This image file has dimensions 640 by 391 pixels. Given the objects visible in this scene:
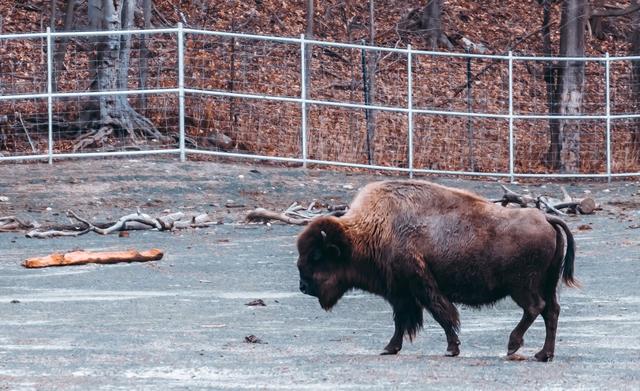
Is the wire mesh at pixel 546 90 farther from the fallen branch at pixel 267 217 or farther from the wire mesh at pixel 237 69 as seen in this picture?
the fallen branch at pixel 267 217

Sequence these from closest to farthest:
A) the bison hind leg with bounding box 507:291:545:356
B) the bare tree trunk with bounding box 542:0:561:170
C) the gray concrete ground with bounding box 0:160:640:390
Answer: the gray concrete ground with bounding box 0:160:640:390, the bison hind leg with bounding box 507:291:545:356, the bare tree trunk with bounding box 542:0:561:170

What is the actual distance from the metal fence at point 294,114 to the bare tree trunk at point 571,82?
27cm

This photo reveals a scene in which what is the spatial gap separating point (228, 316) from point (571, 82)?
15.3 meters

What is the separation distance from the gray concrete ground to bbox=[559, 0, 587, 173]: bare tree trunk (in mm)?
4371

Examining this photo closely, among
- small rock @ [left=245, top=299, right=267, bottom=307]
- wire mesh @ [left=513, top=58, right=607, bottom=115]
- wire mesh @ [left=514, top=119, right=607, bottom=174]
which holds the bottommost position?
small rock @ [left=245, top=299, right=267, bottom=307]

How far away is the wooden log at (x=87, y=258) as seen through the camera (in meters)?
15.9

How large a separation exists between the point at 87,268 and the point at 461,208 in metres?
6.18

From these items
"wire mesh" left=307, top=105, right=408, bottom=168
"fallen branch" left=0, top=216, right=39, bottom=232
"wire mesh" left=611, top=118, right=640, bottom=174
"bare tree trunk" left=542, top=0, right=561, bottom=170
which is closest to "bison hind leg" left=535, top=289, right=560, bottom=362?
"fallen branch" left=0, top=216, right=39, bottom=232

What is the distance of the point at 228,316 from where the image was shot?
1255 centimetres

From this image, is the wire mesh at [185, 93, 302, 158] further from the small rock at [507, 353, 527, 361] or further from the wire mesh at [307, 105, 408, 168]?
the small rock at [507, 353, 527, 361]

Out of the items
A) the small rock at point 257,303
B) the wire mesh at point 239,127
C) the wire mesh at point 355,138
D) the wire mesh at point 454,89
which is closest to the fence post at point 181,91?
the wire mesh at point 239,127

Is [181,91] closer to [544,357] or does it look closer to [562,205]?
[562,205]

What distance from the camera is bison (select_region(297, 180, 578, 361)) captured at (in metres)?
10.3

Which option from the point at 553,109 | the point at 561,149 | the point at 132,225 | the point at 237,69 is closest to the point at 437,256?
the point at 132,225
